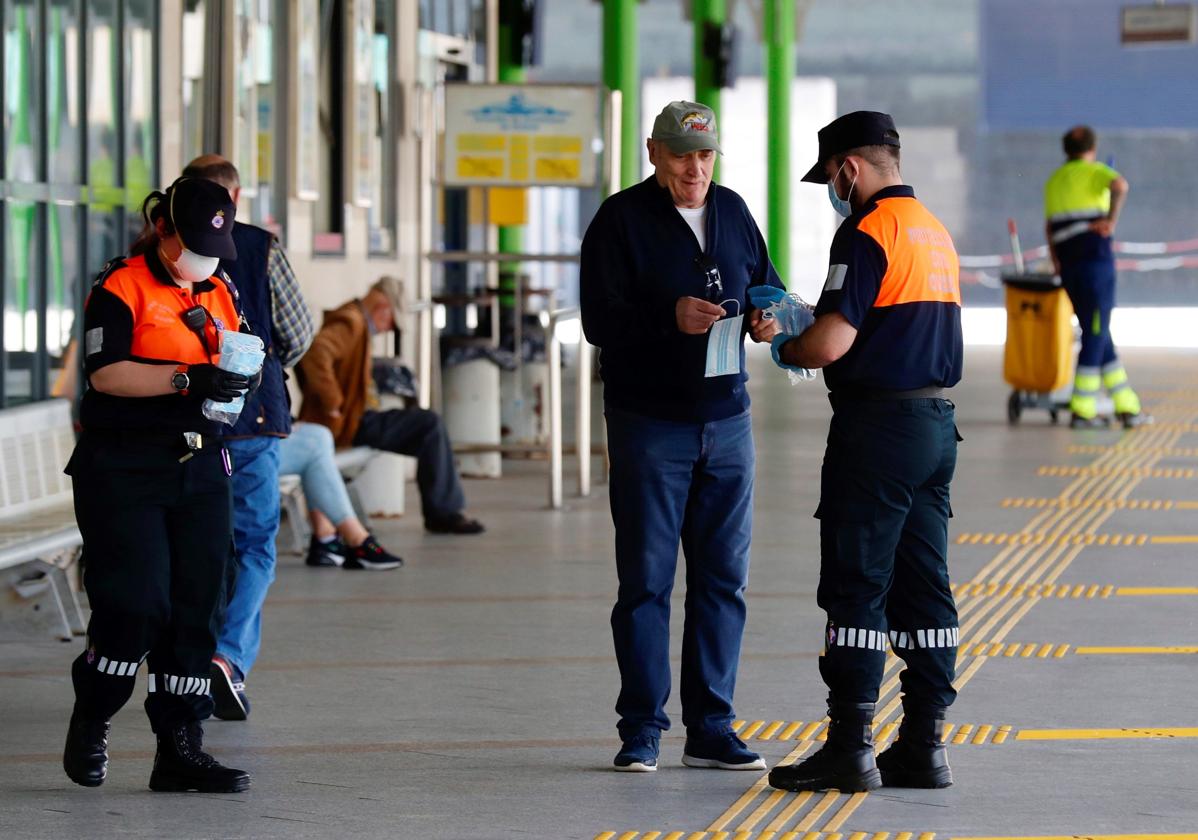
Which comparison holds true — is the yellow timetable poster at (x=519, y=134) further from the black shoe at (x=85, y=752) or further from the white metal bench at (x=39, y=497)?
the black shoe at (x=85, y=752)

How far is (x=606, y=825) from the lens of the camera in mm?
5102

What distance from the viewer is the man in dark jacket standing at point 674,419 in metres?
5.63

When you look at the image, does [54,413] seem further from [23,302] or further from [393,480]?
[393,480]

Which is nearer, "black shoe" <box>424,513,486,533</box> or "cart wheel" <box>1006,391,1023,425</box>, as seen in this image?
"black shoe" <box>424,513,486,533</box>

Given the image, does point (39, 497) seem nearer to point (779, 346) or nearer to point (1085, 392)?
point (779, 346)

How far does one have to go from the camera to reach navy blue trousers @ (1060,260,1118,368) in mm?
16125

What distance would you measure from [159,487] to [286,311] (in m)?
1.30

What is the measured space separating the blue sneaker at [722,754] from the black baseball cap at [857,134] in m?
1.52

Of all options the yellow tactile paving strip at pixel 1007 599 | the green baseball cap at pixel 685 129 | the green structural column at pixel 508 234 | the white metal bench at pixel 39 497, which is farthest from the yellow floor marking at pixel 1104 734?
the green structural column at pixel 508 234

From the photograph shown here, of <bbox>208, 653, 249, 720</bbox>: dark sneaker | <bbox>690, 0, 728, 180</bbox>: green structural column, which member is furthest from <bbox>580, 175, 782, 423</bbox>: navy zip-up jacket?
<bbox>690, 0, 728, 180</bbox>: green structural column

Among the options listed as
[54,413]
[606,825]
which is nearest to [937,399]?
[606,825]

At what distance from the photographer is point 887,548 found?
5320mm

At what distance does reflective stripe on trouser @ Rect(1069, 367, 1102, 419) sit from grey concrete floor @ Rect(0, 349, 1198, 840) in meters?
5.03

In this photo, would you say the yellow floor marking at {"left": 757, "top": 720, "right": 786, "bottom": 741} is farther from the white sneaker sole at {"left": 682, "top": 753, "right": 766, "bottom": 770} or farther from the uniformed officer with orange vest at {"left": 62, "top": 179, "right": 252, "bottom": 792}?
the uniformed officer with orange vest at {"left": 62, "top": 179, "right": 252, "bottom": 792}
